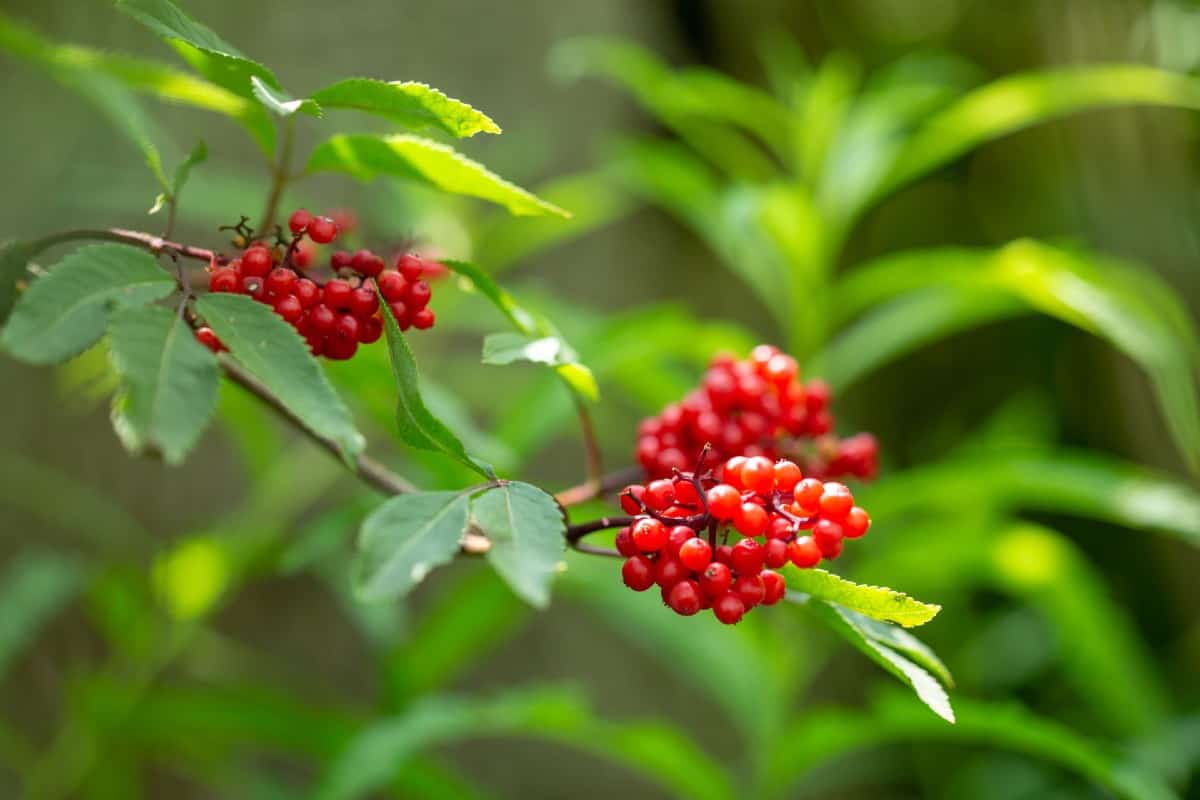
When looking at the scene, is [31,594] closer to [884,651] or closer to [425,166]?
[425,166]

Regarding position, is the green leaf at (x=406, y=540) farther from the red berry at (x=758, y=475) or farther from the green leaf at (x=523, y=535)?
the red berry at (x=758, y=475)

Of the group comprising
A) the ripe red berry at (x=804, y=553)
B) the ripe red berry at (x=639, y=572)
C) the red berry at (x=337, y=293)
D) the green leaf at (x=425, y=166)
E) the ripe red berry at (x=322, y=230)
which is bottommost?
the ripe red berry at (x=639, y=572)

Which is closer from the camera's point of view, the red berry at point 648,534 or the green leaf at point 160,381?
the green leaf at point 160,381

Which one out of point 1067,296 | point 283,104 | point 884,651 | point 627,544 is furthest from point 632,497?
point 1067,296

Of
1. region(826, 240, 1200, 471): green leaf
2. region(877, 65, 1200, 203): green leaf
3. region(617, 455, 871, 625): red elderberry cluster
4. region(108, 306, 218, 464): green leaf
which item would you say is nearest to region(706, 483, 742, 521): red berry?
region(617, 455, 871, 625): red elderberry cluster

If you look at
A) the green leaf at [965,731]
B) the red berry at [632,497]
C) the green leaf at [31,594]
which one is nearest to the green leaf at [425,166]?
the red berry at [632,497]

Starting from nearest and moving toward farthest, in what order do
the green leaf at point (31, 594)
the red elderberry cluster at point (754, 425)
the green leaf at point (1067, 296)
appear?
the red elderberry cluster at point (754, 425), the green leaf at point (1067, 296), the green leaf at point (31, 594)

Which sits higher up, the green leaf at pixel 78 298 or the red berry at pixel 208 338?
the green leaf at pixel 78 298
